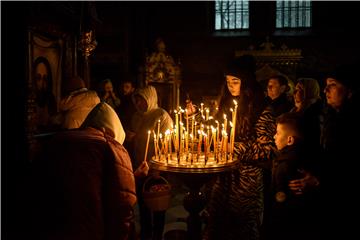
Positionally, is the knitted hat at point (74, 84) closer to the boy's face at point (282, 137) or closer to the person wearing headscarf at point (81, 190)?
the person wearing headscarf at point (81, 190)

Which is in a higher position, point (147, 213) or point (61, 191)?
point (61, 191)

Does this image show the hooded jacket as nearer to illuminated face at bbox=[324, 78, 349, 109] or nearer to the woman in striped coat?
the woman in striped coat

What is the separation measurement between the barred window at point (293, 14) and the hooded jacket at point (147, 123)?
744cm

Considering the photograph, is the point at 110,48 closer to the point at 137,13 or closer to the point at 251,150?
the point at 137,13

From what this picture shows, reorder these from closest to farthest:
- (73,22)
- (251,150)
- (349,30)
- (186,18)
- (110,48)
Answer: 1. (251,150)
2. (73,22)
3. (110,48)
4. (349,30)
5. (186,18)

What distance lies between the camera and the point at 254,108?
3096 millimetres

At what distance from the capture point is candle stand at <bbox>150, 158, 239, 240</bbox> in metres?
2.58

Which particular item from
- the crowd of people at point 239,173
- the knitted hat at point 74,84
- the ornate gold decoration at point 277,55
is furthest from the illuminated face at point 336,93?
the ornate gold decoration at point 277,55

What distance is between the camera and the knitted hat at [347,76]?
99.1 inches

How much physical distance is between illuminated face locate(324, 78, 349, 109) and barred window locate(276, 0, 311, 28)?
8.29 m

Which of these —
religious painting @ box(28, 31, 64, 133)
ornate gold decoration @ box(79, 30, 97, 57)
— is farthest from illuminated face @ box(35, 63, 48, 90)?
ornate gold decoration @ box(79, 30, 97, 57)

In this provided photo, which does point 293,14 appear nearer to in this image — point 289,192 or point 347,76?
point 347,76

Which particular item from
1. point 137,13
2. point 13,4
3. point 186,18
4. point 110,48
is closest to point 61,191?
point 13,4

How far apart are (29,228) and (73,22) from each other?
2733 mm
